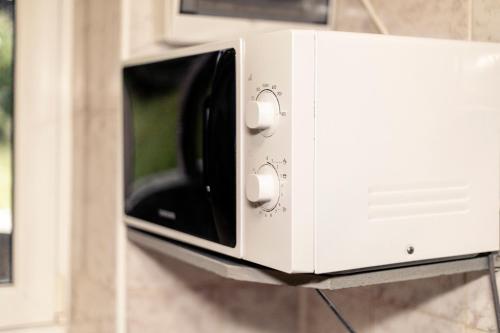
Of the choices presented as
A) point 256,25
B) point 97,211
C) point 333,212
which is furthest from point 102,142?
point 333,212

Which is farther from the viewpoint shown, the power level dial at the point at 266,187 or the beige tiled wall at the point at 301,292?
the beige tiled wall at the point at 301,292

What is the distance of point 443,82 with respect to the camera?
0.87 meters

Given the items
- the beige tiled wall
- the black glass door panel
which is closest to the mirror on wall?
the beige tiled wall

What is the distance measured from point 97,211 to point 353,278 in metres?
0.71

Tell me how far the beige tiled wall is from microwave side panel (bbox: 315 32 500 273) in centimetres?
13

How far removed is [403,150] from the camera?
2.75ft

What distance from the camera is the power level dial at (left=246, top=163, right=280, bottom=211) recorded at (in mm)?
785

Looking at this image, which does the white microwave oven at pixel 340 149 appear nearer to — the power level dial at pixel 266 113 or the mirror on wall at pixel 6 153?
the power level dial at pixel 266 113

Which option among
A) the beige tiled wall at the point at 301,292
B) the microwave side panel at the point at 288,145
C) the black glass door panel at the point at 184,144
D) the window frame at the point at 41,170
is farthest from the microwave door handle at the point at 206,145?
the window frame at the point at 41,170

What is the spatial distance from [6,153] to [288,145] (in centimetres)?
89

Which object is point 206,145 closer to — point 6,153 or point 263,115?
point 263,115

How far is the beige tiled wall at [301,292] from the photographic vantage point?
1.01 meters

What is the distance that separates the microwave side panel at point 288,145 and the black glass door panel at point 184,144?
77 mm

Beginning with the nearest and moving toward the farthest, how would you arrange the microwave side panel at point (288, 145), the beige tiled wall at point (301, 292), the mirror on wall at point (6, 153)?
1. the microwave side panel at point (288, 145)
2. the beige tiled wall at point (301, 292)
3. the mirror on wall at point (6, 153)
